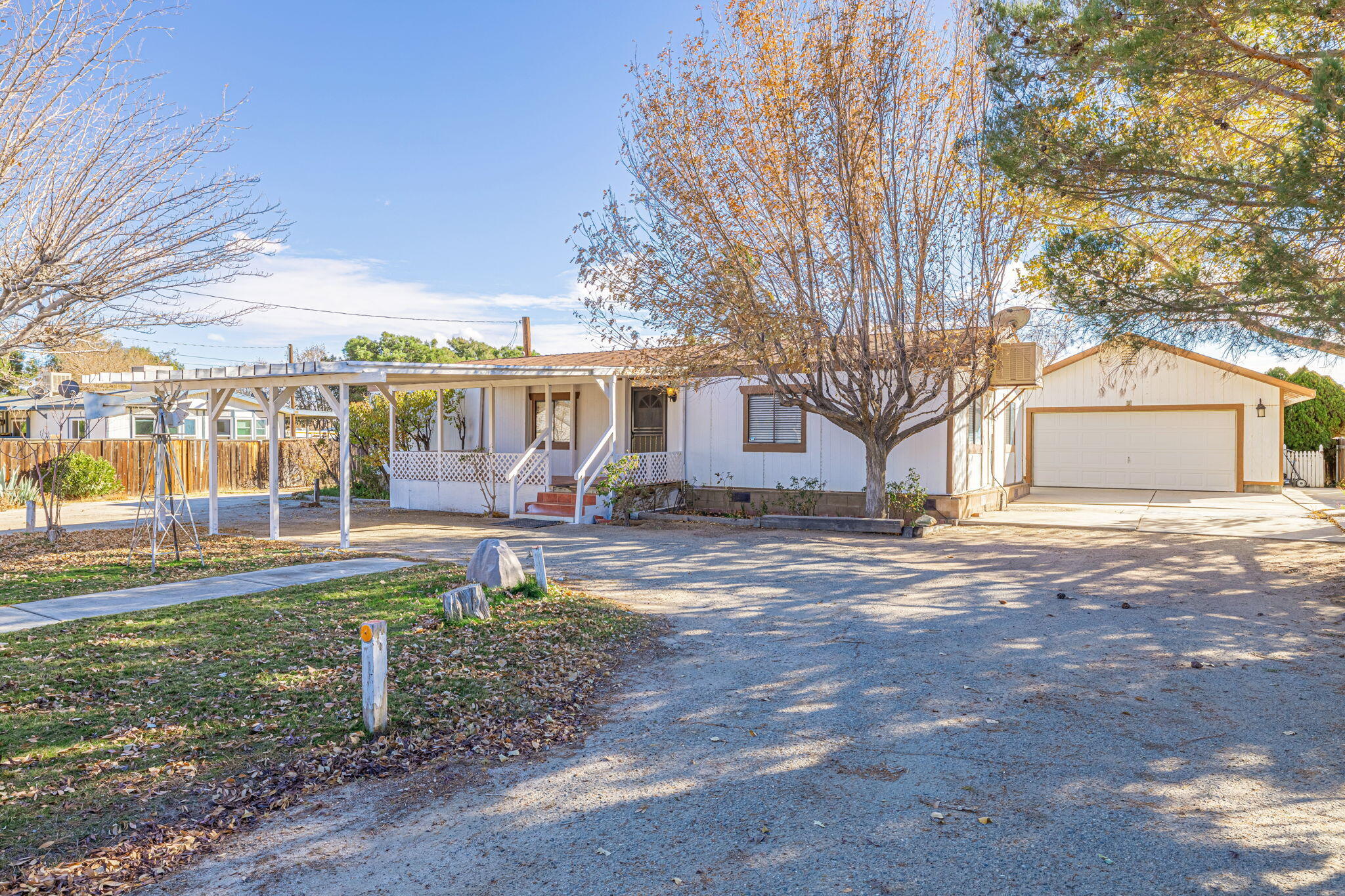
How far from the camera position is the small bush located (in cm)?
1994

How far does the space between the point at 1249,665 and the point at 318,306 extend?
3404 cm

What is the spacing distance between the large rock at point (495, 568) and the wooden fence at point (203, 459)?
12949 mm

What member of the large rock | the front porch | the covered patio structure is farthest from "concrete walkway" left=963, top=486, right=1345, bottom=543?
the large rock

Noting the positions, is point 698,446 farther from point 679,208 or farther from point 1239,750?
point 1239,750

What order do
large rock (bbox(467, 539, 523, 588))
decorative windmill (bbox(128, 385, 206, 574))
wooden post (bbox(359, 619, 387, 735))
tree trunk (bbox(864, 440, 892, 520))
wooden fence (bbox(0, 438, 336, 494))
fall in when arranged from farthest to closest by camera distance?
1. wooden fence (bbox(0, 438, 336, 494))
2. tree trunk (bbox(864, 440, 892, 520))
3. decorative windmill (bbox(128, 385, 206, 574))
4. large rock (bbox(467, 539, 523, 588))
5. wooden post (bbox(359, 619, 387, 735))

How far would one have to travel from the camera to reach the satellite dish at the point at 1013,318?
1335 centimetres

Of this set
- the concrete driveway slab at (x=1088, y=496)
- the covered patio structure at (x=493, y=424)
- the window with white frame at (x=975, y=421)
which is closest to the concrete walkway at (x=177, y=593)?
the covered patio structure at (x=493, y=424)

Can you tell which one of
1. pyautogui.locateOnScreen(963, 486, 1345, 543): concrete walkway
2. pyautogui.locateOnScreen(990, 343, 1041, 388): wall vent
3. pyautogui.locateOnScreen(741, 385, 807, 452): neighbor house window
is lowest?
pyautogui.locateOnScreen(963, 486, 1345, 543): concrete walkway

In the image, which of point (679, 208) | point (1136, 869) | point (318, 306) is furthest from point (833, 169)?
point (318, 306)

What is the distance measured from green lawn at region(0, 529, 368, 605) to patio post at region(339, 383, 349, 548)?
398 mm

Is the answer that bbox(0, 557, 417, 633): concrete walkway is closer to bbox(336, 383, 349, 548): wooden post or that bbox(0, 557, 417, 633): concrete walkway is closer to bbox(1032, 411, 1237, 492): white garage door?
bbox(336, 383, 349, 548): wooden post

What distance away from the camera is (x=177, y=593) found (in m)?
7.96

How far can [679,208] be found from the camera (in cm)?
1288

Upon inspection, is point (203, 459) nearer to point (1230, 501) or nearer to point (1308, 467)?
point (1230, 501)
